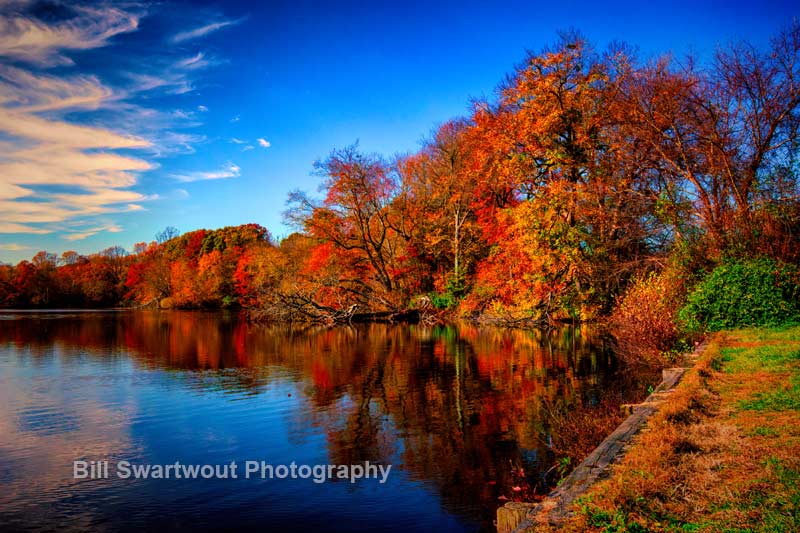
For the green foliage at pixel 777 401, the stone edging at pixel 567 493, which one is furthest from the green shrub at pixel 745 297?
the stone edging at pixel 567 493

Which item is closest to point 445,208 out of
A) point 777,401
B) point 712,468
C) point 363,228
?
point 363,228

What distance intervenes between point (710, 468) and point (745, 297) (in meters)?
13.0

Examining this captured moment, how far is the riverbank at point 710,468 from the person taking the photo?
14.4 ft

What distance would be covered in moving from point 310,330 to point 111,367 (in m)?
15.7

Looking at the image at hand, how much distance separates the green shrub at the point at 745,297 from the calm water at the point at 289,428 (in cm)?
325

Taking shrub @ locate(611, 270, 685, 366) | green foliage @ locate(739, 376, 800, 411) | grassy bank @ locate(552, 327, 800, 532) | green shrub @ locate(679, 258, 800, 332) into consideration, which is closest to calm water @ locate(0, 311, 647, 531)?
shrub @ locate(611, 270, 685, 366)

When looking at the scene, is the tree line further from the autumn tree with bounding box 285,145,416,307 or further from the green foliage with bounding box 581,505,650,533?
the green foliage with bounding box 581,505,650,533

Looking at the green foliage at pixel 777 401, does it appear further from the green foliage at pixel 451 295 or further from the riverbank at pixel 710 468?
the green foliage at pixel 451 295

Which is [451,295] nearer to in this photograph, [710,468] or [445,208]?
[445,208]

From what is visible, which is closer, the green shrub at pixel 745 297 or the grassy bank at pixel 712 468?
the grassy bank at pixel 712 468

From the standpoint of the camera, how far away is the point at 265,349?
943 inches

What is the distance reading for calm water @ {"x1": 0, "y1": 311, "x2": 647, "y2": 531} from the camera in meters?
7.04

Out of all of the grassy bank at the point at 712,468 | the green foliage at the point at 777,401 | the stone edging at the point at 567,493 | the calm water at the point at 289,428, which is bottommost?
the calm water at the point at 289,428

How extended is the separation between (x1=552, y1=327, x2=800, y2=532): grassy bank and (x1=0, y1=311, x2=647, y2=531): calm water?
2.04m
